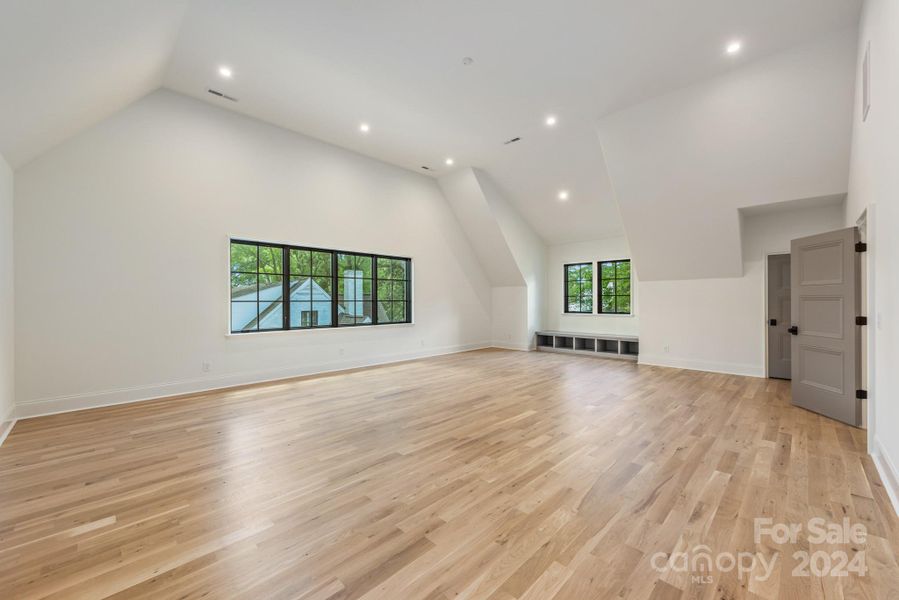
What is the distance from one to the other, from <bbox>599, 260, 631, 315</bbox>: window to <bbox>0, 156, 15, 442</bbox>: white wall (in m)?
9.02

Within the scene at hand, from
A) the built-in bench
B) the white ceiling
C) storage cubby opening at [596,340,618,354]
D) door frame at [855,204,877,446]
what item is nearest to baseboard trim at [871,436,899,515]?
door frame at [855,204,877,446]

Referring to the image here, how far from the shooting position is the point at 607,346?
8.05m

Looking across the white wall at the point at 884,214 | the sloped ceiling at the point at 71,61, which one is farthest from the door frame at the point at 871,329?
the sloped ceiling at the point at 71,61

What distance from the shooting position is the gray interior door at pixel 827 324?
361 cm

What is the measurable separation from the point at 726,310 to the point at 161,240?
8164 mm

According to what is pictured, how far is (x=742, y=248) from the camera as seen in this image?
227 inches

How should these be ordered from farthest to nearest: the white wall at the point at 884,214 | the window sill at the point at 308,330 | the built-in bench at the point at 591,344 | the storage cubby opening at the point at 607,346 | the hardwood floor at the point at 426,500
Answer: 1. the storage cubby opening at the point at 607,346
2. the built-in bench at the point at 591,344
3. the window sill at the point at 308,330
4. the white wall at the point at 884,214
5. the hardwood floor at the point at 426,500

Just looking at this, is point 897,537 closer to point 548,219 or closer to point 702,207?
point 702,207

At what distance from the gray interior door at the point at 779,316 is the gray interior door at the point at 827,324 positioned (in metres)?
1.60

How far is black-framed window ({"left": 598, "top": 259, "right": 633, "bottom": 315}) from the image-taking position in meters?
8.12

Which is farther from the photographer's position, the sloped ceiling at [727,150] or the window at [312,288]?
the window at [312,288]

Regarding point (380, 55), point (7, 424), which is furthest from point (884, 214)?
point (7, 424)

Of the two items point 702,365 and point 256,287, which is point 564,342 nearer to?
point 702,365

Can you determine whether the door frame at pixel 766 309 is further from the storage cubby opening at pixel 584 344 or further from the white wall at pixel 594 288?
the storage cubby opening at pixel 584 344
